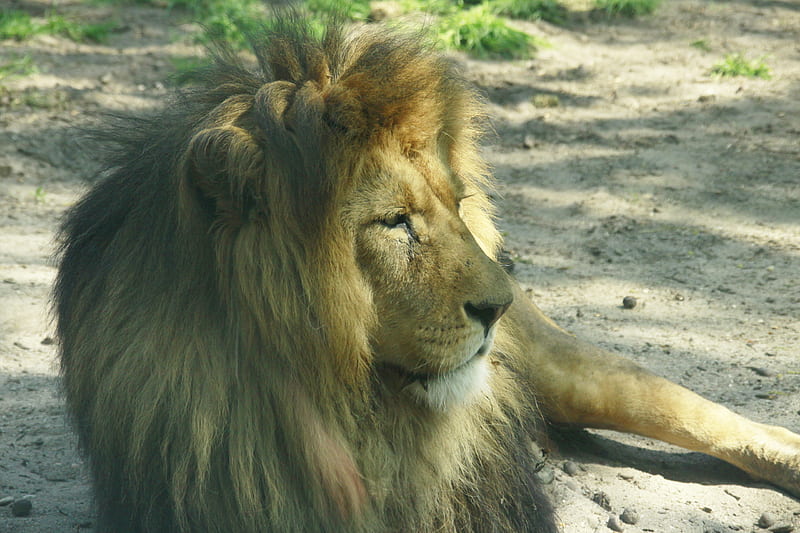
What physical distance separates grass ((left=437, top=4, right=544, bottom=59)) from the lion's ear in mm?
5145

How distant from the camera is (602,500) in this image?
2.72 meters

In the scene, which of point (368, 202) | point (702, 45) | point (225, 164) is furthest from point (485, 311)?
point (702, 45)

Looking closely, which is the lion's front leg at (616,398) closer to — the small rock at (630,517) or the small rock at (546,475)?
the small rock at (546,475)

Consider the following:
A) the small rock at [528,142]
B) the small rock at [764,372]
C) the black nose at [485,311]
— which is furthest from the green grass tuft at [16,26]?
the black nose at [485,311]

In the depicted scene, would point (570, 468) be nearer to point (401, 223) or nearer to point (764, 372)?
point (764, 372)

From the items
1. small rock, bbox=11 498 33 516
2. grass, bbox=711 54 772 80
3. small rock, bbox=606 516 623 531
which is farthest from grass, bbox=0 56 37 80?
small rock, bbox=606 516 623 531

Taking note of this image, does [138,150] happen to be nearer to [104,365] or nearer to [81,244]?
[81,244]

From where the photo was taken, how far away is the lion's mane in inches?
72.7

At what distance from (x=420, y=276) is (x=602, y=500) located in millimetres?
1223

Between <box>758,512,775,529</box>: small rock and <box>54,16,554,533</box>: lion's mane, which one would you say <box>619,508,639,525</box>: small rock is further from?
<box>54,16,554,533</box>: lion's mane

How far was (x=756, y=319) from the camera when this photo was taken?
3736 millimetres

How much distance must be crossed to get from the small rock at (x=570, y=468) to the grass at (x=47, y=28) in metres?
5.41

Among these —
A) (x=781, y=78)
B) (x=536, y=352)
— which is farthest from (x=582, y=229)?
(x=781, y=78)

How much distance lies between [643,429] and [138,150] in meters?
1.77
